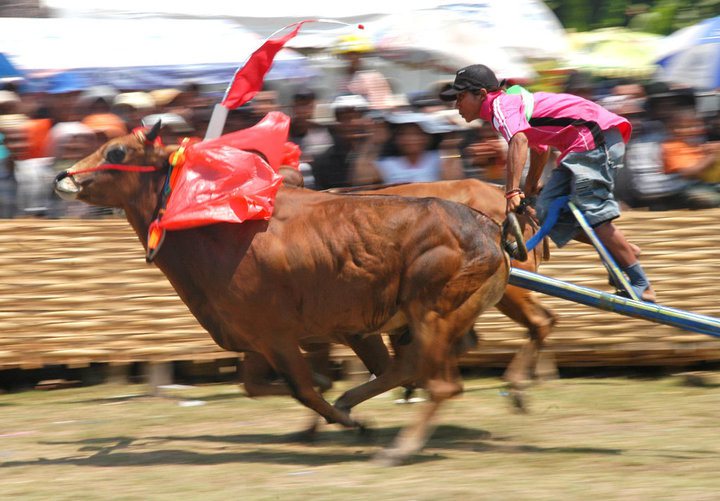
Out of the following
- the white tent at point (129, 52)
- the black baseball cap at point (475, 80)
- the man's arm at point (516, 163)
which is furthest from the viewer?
the white tent at point (129, 52)

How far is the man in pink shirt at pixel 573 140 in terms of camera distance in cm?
678

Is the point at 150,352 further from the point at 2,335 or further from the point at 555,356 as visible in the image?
the point at 555,356

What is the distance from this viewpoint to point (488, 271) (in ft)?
20.7

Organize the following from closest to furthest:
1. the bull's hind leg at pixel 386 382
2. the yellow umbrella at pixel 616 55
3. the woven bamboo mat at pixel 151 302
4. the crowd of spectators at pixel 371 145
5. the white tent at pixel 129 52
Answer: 1. the bull's hind leg at pixel 386 382
2. the woven bamboo mat at pixel 151 302
3. the crowd of spectators at pixel 371 145
4. the white tent at pixel 129 52
5. the yellow umbrella at pixel 616 55

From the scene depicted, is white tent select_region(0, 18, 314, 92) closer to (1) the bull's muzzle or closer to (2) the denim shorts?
(1) the bull's muzzle

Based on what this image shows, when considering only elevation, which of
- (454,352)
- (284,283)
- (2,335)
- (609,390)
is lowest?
(609,390)

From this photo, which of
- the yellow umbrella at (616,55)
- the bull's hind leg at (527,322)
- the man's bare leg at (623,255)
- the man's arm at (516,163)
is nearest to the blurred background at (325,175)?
the bull's hind leg at (527,322)

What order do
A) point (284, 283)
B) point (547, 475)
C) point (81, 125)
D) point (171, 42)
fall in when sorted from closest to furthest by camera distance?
point (547, 475), point (284, 283), point (81, 125), point (171, 42)

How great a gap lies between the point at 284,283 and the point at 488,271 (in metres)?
1.14

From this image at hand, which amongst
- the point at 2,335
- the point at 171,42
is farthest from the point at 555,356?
the point at 171,42

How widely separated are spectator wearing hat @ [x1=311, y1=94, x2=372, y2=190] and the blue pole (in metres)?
2.39

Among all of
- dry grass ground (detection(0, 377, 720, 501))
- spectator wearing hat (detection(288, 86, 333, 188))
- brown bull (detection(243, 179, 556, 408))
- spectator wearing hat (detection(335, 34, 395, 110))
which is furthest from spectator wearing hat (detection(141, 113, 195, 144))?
dry grass ground (detection(0, 377, 720, 501))

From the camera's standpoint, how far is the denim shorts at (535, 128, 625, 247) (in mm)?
6789

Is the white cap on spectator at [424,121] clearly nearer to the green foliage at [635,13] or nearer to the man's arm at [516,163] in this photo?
the man's arm at [516,163]
